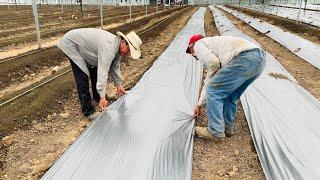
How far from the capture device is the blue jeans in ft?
11.1

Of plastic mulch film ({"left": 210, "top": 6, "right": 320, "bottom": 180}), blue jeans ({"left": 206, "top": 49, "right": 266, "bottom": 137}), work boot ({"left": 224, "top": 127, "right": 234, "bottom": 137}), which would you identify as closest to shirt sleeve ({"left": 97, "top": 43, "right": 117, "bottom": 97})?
blue jeans ({"left": 206, "top": 49, "right": 266, "bottom": 137})

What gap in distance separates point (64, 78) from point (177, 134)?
3.20m

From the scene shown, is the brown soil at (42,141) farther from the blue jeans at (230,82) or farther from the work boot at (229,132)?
the work boot at (229,132)

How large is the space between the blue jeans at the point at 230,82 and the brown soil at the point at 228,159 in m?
0.19

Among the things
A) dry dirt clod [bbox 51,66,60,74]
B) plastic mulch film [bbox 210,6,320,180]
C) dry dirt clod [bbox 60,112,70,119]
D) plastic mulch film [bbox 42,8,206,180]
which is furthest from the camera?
dry dirt clod [bbox 51,66,60,74]

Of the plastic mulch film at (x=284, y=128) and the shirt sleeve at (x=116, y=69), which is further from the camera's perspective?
the shirt sleeve at (x=116, y=69)

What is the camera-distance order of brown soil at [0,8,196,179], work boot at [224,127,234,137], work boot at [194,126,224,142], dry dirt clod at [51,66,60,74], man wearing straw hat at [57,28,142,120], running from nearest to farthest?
brown soil at [0,8,196,179]
man wearing straw hat at [57,28,142,120]
work boot at [194,126,224,142]
work boot at [224,127,234,137]
dry dirt clod at [51,66,60,74]

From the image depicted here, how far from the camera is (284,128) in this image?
381cm

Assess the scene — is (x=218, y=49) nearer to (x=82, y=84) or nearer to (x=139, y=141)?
(x=139, y=141)

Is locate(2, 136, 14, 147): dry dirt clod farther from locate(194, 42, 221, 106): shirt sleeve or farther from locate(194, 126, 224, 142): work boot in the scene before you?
locate(194, 42, 221, 106): shirt sleeve

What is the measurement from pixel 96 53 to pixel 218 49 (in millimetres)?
1444

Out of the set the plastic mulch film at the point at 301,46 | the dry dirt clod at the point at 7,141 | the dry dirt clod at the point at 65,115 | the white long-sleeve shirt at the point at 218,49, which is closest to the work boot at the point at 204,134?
the white long-sleeve shirt at the point at 218,49

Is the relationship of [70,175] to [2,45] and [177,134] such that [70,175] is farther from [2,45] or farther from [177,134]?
[2,45]

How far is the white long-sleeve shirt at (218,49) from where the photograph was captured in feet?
11.2
